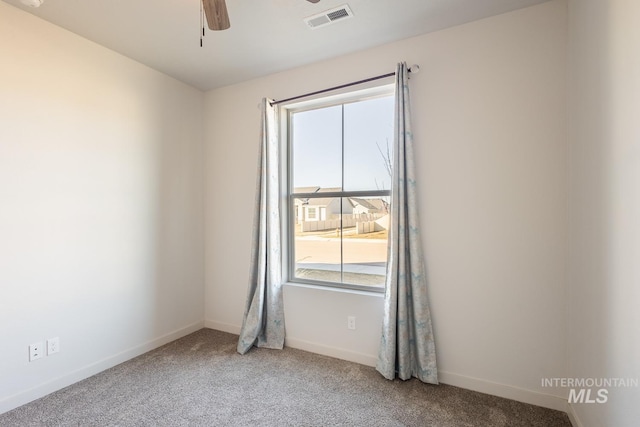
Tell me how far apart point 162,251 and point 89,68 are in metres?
1.62

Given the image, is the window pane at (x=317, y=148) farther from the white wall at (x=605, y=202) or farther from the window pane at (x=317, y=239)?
the white wall at (x=605, y=202)

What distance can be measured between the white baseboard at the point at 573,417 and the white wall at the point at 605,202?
0.6 inches

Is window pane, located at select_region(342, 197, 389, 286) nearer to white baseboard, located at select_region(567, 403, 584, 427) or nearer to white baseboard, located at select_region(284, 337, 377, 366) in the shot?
white baseboard, located at select_region(284, 337, 377, 366)

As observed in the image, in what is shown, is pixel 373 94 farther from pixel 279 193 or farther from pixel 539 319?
pixel 539 319

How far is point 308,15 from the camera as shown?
2107 mm

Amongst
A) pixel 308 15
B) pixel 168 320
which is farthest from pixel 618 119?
pixel 168 320

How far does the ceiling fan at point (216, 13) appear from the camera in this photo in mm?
1452

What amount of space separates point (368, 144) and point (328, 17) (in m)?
1.00

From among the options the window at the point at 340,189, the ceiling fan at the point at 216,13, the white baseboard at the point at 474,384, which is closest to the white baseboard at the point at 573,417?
the white baseboard at the point at 474,384

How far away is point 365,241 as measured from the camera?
8.94 ft

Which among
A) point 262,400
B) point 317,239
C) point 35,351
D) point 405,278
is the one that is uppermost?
point 317,239

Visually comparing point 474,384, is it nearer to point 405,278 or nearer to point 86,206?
point 405,278

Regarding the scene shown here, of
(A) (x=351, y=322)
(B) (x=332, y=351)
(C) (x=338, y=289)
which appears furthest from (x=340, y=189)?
(B) (x=332, y=351)

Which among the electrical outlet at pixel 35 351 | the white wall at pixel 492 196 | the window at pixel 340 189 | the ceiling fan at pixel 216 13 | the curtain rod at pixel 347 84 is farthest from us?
the window at pixel 340 189
